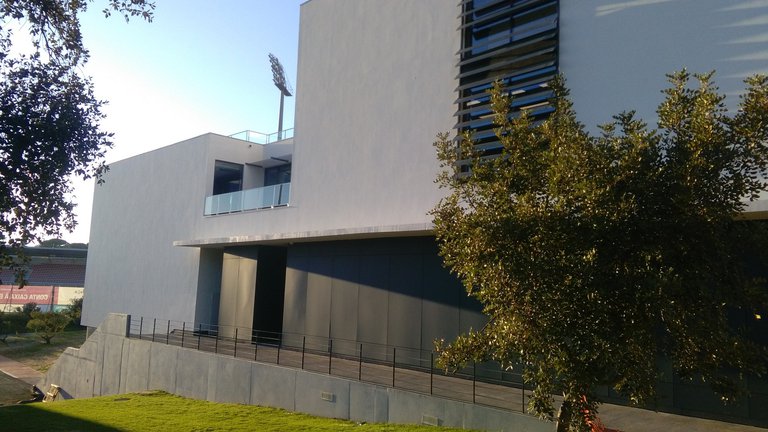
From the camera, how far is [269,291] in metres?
23.8

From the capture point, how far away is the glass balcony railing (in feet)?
74.9

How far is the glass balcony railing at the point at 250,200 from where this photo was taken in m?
22.8

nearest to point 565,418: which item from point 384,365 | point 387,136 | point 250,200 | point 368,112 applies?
point 384,365

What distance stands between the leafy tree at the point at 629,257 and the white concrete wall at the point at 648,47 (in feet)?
21.0

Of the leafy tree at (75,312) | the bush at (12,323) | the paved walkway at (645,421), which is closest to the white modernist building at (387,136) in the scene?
Answer: the paved walkway at (645,421)

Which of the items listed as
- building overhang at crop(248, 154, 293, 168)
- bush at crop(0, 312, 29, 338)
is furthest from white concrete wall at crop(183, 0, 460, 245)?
bush at crop(0, 312, 29, 338)

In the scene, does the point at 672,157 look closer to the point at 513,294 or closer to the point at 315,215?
the point at 513,294

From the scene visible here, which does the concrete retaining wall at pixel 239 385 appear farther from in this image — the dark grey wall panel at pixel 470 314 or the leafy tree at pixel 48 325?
the leafy tree at pixel 48 325

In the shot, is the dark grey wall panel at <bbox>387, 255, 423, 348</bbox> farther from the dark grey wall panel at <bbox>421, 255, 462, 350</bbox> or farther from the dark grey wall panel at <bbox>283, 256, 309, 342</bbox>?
the dark grey wall panel at <bbox>283, 256, 309, 342</bbox>

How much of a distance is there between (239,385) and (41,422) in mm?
5262

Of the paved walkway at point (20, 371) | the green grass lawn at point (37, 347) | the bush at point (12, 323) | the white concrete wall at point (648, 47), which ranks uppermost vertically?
the white concrete wall at point (648, 47)

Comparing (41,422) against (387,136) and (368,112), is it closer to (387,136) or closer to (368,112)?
(387,136)

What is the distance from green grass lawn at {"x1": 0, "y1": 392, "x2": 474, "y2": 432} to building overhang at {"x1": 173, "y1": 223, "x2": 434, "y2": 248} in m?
5.06

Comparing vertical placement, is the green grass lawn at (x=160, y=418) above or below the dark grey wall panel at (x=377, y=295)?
below
